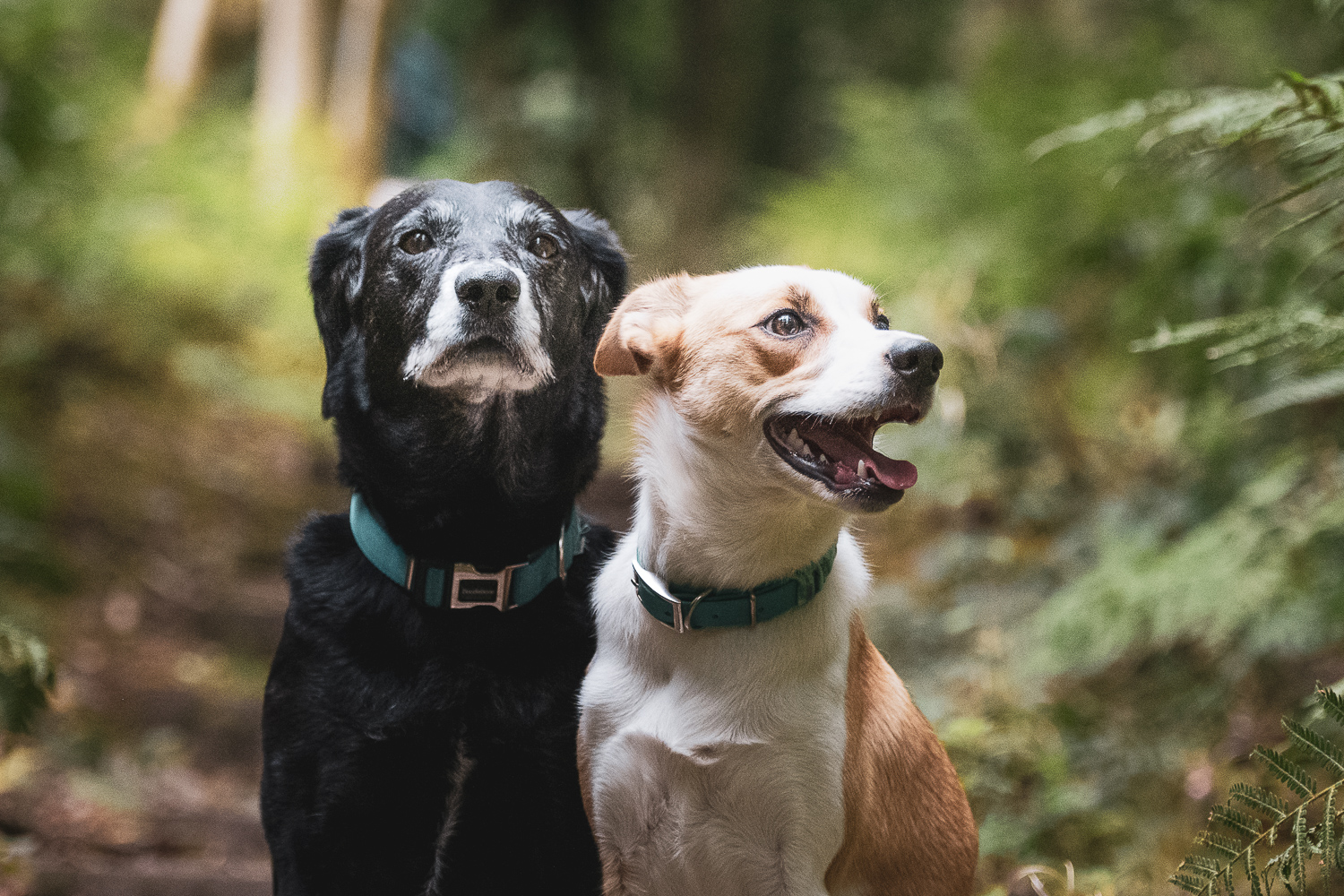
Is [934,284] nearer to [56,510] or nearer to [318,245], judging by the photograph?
[318,245]

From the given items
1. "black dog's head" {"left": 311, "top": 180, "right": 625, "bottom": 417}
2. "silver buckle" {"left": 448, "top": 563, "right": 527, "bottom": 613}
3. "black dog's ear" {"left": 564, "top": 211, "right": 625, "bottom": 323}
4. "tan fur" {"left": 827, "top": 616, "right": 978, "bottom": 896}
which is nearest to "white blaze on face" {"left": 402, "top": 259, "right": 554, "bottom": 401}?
"black dog's head" {"left": 311, "top": 180, "right": 625, "bottom": 417}

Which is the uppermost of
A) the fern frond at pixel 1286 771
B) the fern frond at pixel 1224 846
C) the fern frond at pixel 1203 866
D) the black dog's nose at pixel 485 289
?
the black dog's nose at pixel 485 289

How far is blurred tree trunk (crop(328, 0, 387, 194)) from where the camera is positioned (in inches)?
296

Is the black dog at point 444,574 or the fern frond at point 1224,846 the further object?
→ the black dog at point 444,574

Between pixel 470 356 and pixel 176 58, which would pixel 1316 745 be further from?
pixel 176 58

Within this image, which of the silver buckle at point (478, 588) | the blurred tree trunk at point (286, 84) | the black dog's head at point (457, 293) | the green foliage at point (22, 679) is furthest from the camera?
the blurred tree trunk at point (286, 84)

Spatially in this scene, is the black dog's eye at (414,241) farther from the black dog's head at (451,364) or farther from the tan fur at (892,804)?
the tan fur at (892,804)

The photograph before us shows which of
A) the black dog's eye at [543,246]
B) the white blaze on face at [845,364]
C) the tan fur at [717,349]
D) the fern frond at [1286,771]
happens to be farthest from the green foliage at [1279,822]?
the black dog's eye at [543,246]

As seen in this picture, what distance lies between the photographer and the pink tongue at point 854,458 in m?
1.79

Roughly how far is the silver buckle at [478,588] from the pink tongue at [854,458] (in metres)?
0.67

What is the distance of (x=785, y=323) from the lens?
6.38 feet

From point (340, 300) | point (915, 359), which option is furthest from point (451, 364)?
point (915, 359)

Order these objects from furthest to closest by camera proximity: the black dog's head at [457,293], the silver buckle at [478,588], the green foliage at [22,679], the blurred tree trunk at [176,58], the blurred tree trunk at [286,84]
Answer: the blurred tree trunk at [176,58], the blurred tree trunk at [286,84], the green foliage at [22,679], the silver buckle at [478,588], the black dog's head at [457,293]

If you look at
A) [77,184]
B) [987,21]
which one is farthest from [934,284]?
[77,184]
